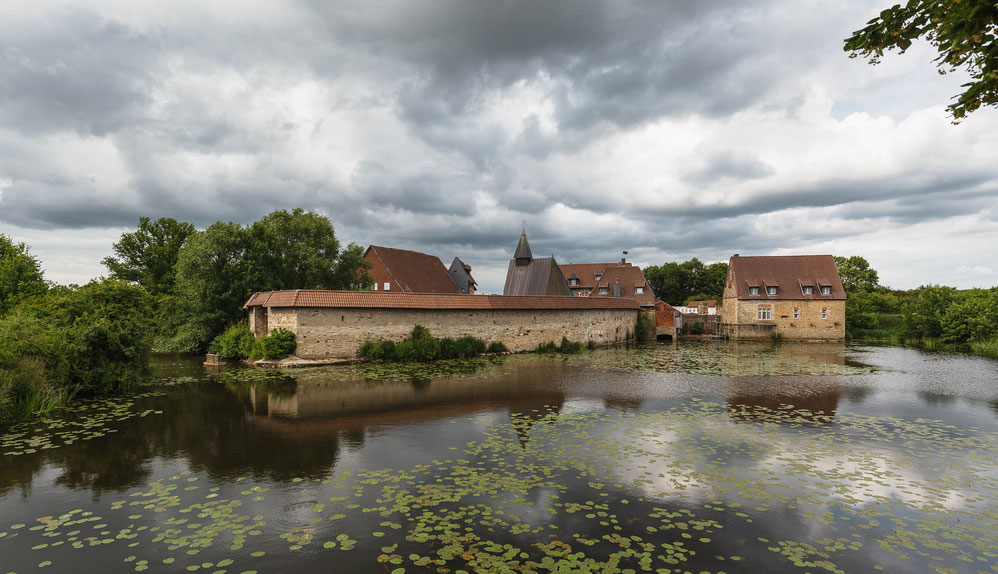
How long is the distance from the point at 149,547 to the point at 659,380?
14.5m

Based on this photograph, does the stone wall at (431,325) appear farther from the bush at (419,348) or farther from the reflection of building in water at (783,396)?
the reflection of building in water at (783,396)

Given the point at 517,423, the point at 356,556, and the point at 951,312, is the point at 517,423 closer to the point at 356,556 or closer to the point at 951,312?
the point at 356,556

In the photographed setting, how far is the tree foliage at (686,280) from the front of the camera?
65.3 m

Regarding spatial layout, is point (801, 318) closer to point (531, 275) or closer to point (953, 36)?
point (531, 275)

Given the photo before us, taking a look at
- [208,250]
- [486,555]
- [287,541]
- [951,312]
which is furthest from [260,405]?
[951,312]

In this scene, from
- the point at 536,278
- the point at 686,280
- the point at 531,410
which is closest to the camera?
the point at 531,410

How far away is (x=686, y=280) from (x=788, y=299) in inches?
1106

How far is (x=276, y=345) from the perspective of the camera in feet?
60.4

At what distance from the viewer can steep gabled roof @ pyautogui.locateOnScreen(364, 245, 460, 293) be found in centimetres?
3455

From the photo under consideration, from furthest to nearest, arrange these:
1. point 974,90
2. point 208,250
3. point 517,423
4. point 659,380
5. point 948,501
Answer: point 208,250 < point 659,380 < point 517,423 < point 948,501 < point 974,90

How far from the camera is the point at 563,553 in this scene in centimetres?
466

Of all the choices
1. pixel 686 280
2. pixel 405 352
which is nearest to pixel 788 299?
pixel 686 280

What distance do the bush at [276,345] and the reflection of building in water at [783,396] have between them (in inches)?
629

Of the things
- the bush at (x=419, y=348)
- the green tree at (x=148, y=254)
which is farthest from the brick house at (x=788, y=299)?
the green tree at (x=148, y=254)
